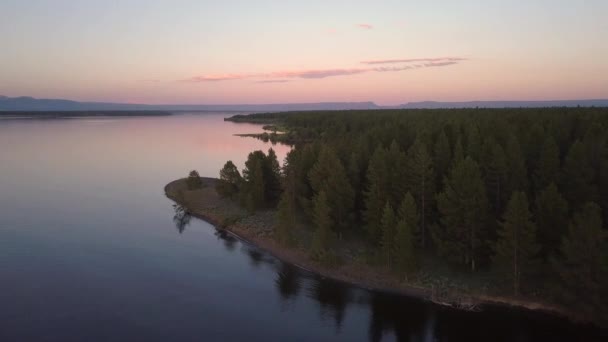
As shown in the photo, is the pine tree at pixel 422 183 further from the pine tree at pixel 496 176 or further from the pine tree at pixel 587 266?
the pine tree at pixel 587 266

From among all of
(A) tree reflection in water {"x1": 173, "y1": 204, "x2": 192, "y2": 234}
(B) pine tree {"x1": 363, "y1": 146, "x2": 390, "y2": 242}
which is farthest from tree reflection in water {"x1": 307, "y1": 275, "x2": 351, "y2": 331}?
(A) tree reflection in water {"x1": 173, "y1": 204, "x2": 192, "y2": 234}

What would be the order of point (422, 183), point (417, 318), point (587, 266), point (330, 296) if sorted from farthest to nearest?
point (422, 183)
point (330, 296)
point (417, 318)
point (587, 266)

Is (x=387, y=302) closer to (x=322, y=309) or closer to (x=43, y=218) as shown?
(x=322, y=309)

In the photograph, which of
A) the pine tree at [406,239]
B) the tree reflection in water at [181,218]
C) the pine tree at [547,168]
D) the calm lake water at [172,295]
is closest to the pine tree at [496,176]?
the pine tree at [547,168]

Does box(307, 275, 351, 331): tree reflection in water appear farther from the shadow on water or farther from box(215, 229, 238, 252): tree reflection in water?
box(215, 229, 238, 252): tree reflection in water

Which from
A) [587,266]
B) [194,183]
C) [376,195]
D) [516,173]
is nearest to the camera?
[587,266]

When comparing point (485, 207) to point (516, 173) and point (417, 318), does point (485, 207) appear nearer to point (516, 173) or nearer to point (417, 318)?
point (516, 173)

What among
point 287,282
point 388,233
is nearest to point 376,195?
point 388,233
